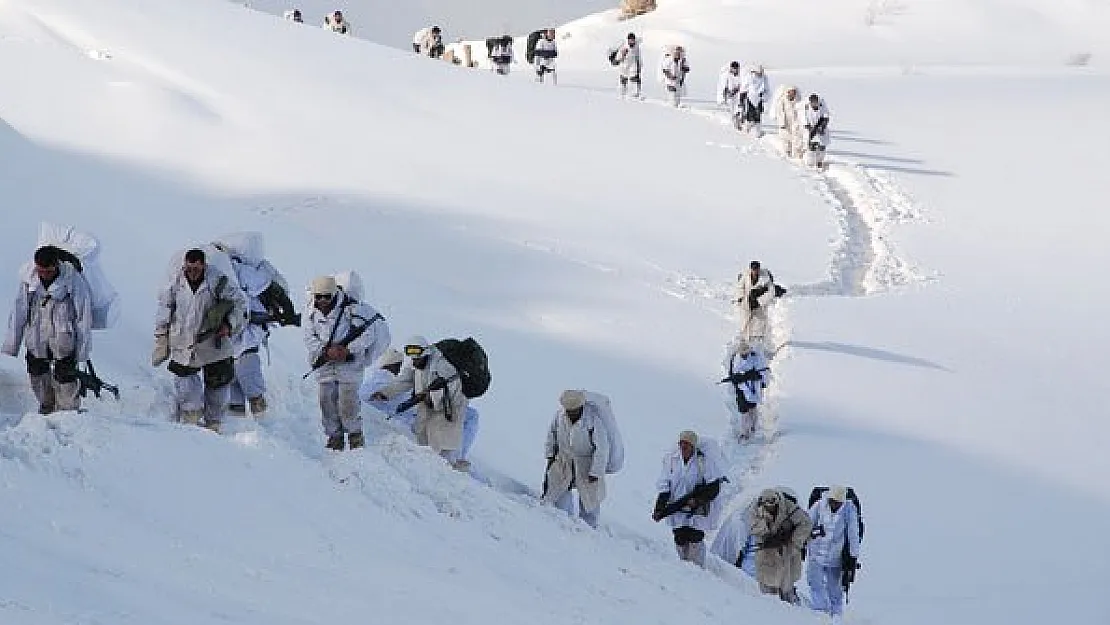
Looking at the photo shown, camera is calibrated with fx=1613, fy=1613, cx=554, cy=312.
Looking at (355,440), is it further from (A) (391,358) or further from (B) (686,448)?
(B) (686,448)

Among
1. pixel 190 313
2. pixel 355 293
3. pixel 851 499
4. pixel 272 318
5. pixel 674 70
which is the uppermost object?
pixel 674 70

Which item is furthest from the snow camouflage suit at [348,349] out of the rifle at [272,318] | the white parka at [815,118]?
the white parka at [815,118]

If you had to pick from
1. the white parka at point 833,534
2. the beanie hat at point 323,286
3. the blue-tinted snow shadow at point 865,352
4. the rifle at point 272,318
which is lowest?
the white parka at point 833,534

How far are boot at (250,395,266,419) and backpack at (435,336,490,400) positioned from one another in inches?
44.9

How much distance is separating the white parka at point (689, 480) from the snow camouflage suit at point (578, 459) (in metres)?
0.62

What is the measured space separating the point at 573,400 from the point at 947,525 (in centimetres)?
451

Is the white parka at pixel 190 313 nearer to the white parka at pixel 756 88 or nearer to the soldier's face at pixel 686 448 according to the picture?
the soldier's face at pixel 686 448

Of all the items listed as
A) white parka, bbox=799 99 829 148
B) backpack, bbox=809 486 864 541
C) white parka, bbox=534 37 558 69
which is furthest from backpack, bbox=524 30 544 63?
backpack, bbox=809 486 864 541

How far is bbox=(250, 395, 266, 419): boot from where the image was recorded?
9.84 m

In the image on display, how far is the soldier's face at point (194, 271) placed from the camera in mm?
8688

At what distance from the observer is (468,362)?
9695mm

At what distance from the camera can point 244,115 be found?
2316cm

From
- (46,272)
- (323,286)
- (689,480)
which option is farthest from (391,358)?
(46,272)

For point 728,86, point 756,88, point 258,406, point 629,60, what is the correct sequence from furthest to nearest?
point 629,60, point 728,86, point 756,88, point 258,406
